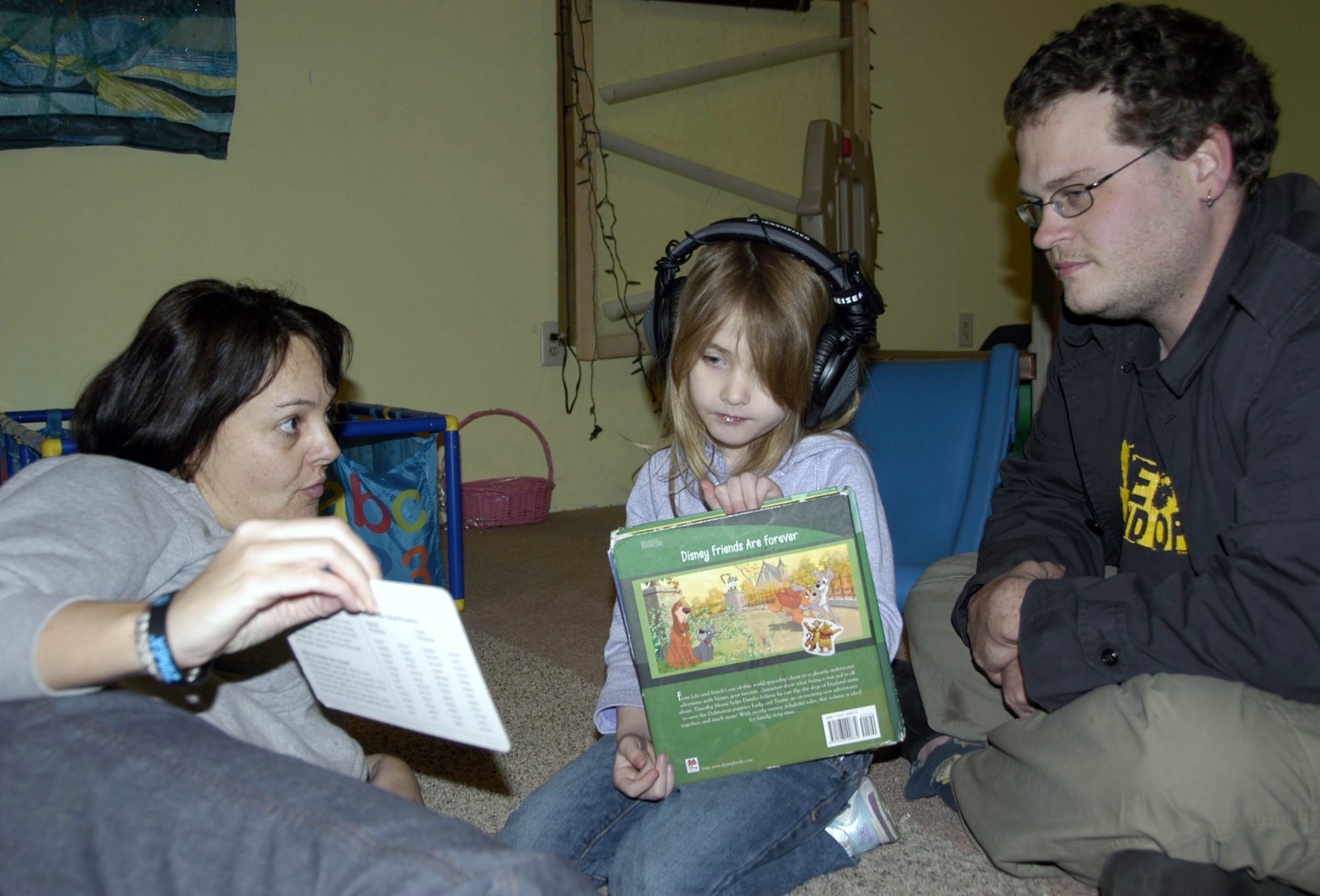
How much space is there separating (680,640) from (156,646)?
55 cm

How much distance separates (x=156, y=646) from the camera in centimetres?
63

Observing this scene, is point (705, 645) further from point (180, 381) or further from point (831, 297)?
point (180, 381)

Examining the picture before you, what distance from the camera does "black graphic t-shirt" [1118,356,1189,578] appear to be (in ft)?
3.99

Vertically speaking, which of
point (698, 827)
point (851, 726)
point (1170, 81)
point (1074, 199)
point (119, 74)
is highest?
point (119, 74)

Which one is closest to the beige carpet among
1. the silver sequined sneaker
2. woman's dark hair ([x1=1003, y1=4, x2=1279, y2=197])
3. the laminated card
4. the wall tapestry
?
the silver sequined sneaker

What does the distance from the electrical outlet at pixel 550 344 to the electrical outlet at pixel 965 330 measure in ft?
6.12

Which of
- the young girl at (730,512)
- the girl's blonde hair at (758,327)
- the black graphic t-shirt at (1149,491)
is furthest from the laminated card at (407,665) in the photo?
the black graphic t-shirt at (1149,491)

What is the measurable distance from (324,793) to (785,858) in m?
0.76

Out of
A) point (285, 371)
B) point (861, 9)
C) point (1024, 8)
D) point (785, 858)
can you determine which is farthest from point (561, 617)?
point (1024, 8)

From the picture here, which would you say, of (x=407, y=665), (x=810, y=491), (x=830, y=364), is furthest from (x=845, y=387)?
(x=407, y=665)

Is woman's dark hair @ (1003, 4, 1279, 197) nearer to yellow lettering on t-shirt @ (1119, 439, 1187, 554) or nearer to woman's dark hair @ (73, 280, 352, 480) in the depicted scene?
yellow lettering on t-shirt @ (1119, 439, 1187, 554)

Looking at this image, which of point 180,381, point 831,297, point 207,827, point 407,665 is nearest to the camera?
point 207,827

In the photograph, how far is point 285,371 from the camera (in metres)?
→ 1.05

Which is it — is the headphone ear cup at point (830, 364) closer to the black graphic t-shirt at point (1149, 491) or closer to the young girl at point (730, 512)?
the young girl at point (730, 512)
